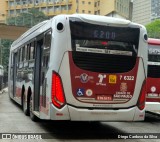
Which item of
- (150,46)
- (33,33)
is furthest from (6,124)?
(150,46)

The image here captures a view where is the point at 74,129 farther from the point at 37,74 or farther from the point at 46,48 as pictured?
the point at 46,48

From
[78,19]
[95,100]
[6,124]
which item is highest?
[78,19]

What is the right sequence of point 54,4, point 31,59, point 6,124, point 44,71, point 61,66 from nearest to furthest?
point 61,66 → point 44,71 → point 6,124 → point 31,59 → point 54,4

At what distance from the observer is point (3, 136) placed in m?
10.3

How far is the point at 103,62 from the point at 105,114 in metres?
1.30

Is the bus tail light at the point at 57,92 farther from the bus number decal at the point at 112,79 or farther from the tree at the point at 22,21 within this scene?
the tree at the point at 22,21

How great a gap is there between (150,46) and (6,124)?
223 inches

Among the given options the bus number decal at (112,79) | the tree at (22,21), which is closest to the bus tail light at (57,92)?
the bus number decal at (112,79)

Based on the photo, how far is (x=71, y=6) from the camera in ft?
383

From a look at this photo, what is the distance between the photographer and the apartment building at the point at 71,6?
10544cm

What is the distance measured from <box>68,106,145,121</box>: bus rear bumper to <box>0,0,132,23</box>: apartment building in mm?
92464

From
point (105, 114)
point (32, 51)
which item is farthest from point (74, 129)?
point (32, 51)

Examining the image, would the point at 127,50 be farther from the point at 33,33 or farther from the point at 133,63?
the point at 33,33

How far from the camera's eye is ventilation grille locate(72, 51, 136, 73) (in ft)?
33.6
